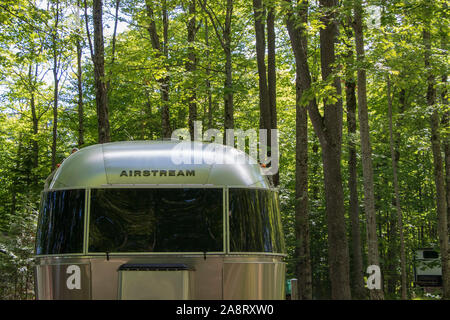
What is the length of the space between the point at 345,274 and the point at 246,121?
16645 mm

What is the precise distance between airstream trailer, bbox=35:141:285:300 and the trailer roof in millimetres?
13

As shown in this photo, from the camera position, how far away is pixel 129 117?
25.9 meters

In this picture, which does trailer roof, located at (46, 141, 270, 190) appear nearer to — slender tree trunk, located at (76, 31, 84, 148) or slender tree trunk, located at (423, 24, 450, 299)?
slender tree trunk, located at (423, 24, 450, 299)

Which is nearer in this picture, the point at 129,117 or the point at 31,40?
the point at 31,40

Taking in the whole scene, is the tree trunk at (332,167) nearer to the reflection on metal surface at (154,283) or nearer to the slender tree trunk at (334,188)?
the slender tree trunk at (334,188)

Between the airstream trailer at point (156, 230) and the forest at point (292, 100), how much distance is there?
5.10 meters

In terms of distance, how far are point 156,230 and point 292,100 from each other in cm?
2353

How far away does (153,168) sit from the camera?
673 centimetres

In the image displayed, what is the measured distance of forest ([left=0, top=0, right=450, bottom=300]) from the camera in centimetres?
1188

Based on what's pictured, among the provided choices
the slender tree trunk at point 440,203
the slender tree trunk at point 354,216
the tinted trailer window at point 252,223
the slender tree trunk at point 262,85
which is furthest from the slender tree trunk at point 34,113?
the tinted trailer window at point 252,223

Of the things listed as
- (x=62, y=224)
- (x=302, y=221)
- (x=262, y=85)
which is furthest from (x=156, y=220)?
(x=262, y=85)

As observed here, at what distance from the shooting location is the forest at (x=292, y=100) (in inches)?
468
